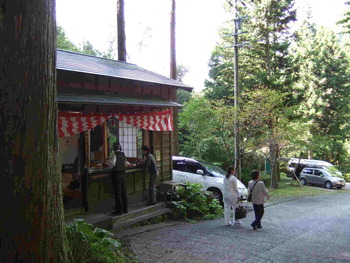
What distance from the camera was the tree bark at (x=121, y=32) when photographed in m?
15.9

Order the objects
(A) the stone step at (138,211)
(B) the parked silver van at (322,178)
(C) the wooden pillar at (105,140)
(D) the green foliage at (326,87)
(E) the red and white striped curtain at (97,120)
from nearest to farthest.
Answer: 1. (E) the red and white striped curtain at (97,120)
2. (A) the stone step at (138,211)
3. (C) the wooden pillar at (105,140)
4. (B) the parked silver van at (322,178)
5. (D) the green foliage at (326,87)

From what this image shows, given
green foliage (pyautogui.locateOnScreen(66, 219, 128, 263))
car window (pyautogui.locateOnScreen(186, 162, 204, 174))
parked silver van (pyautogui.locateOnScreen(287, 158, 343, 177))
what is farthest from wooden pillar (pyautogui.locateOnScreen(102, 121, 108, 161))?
parked silver van (pyautogui.locateOnScreen(287, 158, 343, 177))

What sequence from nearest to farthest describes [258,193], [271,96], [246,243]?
[246,243], [258,193], [271,96]

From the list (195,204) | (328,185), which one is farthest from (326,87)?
(195,204)

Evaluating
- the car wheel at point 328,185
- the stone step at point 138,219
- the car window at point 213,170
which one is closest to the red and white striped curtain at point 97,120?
the stone step at point 138,219

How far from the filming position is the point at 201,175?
12453 mm

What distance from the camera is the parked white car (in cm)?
1230

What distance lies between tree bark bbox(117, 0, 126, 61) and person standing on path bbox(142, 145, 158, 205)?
8302 mm

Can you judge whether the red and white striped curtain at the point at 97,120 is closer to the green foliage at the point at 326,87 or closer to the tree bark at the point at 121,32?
the tree bark at the point at 121,32

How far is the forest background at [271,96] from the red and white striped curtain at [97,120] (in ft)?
13.6

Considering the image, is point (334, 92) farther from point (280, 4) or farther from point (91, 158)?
point (91, 158)

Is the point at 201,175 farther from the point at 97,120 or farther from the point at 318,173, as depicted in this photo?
the point at 318,173

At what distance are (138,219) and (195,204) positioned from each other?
2.34 meters

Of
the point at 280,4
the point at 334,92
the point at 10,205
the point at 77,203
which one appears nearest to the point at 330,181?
the point at 334,92
